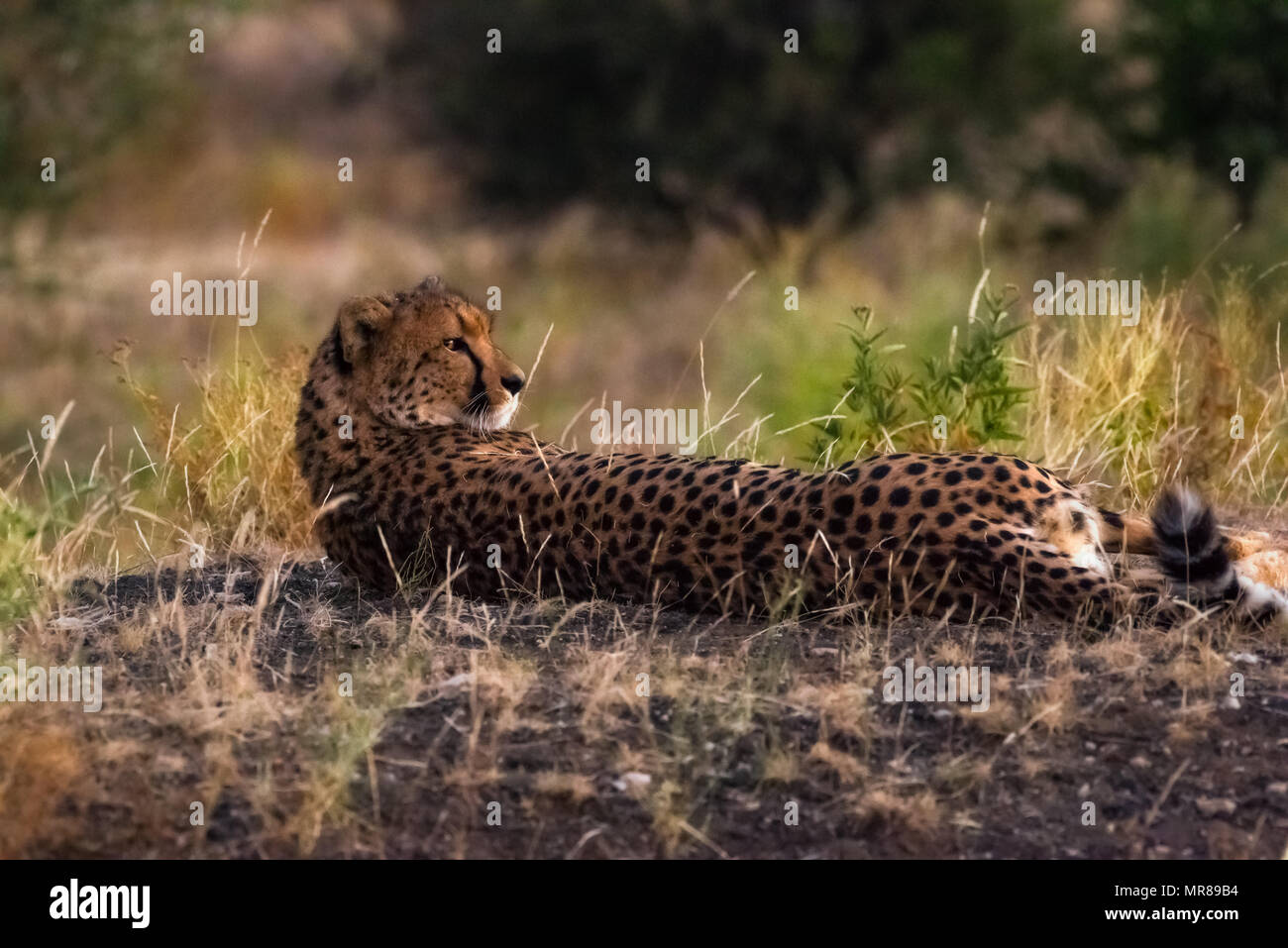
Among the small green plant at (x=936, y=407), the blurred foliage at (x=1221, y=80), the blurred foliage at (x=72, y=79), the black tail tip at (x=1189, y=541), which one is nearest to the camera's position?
the black tail tip at (x=1189, y=541)

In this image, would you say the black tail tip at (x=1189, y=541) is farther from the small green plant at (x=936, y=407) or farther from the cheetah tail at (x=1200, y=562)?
the small green plant at (x=936, y=407)

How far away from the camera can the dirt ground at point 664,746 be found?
3025 millimetres

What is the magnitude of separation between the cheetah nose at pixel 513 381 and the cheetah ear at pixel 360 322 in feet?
1.15

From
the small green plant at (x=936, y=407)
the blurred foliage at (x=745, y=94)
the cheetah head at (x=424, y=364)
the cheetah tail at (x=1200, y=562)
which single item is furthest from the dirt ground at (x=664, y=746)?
the blurred foliage at (x=745, y=94)

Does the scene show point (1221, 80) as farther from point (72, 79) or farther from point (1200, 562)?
point (72, 79)

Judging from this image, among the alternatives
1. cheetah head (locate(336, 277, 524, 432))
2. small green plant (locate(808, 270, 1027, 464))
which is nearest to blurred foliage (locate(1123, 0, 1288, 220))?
small green plant (locate(808, 270, 1027, 464))

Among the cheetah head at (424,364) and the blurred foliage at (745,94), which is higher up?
the blurred foliage at (745,94)

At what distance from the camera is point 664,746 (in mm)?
3305

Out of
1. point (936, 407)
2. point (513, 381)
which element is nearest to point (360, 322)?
point (513, 381)

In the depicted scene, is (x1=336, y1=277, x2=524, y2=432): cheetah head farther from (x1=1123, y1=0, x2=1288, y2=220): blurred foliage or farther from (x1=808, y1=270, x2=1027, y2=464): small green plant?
(x1=1123, y1=0, x2=1288, y2=220): blurred foliage

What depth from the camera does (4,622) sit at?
4.05m

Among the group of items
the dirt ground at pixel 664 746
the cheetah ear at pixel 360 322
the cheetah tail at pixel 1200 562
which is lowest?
the dirt ground at pixel 664 746

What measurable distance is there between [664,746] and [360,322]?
1.82m

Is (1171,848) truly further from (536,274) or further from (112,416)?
(536,274)
